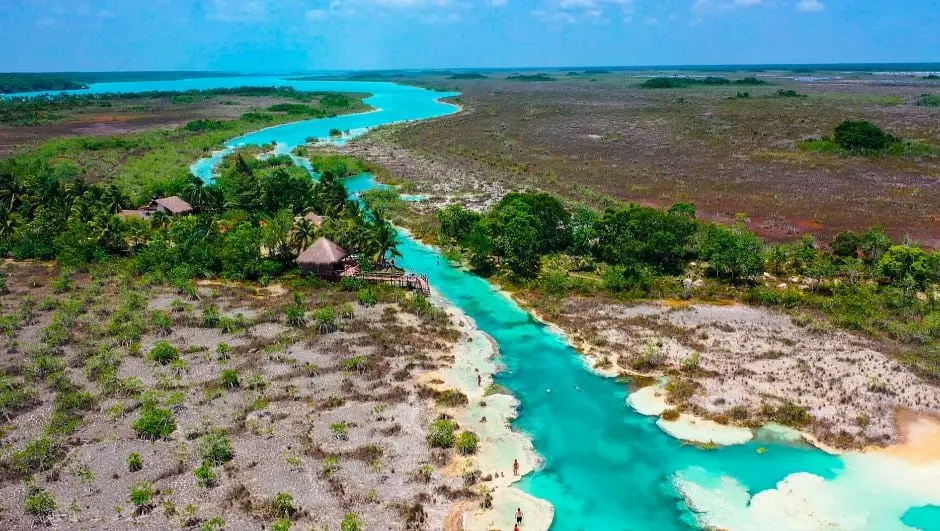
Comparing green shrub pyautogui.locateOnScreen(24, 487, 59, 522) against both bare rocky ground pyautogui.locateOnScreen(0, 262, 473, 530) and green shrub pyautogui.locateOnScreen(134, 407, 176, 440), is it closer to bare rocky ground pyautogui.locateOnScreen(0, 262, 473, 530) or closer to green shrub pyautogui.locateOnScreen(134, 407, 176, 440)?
bare rocky ground pyautogui.locateOnScreen(0, 262, 473, 530)

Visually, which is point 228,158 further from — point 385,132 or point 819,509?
point 819,509

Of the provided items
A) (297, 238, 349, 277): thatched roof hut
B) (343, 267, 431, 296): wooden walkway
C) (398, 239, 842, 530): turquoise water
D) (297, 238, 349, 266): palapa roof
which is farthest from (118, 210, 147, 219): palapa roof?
(398, 239, 842, 530): turquoise water

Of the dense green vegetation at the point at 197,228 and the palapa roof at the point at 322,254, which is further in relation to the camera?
the dense green vegetation at the point at 197,228

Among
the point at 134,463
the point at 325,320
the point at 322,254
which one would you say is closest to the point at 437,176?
the point at 322,254

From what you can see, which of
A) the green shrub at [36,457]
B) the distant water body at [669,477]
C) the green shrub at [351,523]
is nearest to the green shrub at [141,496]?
the green shrub at [36,457]

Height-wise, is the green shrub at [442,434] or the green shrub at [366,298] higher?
the green shrub at [366,298]

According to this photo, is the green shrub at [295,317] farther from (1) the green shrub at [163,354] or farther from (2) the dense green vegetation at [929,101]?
(2) the dense green vegetation at [929,101]

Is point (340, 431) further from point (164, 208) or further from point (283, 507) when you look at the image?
point (164, 208)

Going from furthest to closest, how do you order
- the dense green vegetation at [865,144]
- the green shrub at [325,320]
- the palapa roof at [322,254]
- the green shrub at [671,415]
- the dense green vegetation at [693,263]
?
the dense green vegetation at [865,144] < the palapa roof at [322,254] < the dense green vegetation at [693,263] < the green shrub at [325,320] < the green shrub at [671,415]
